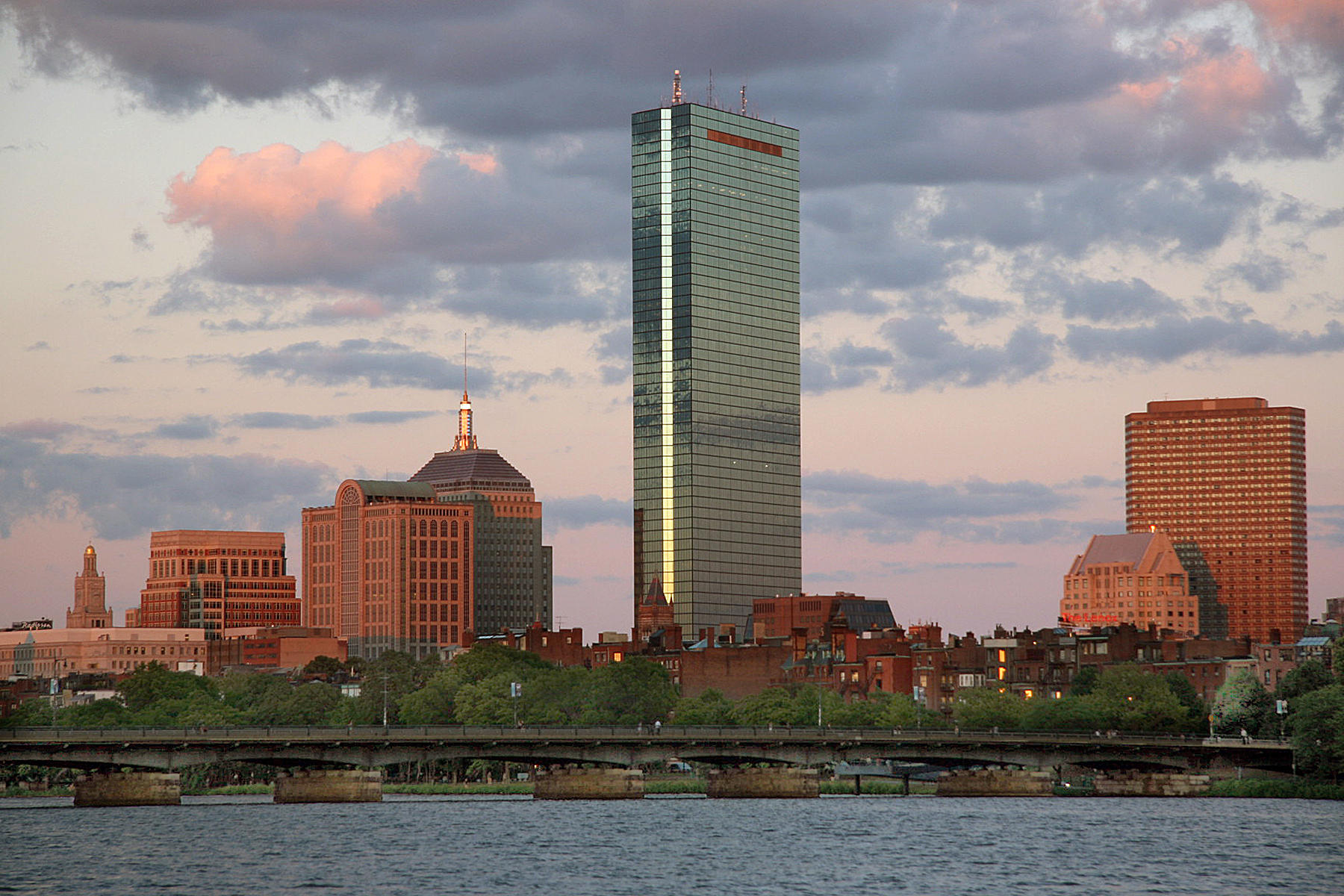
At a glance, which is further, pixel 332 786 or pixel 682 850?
pixel 332 786

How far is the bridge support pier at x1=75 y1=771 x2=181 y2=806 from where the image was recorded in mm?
193000

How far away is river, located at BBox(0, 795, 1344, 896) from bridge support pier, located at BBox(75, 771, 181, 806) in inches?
55.6

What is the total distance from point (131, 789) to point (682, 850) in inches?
2705

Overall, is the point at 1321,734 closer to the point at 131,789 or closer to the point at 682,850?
the point at 682,850

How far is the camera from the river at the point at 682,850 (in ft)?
403

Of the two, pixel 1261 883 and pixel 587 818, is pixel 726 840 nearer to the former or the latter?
pixel 587 818

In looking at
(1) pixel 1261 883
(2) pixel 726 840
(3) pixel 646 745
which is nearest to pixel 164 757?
(3) pixel 646 745

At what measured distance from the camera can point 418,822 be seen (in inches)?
6841

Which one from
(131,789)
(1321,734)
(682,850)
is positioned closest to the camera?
(682,850)

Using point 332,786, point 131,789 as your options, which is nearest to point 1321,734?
point 332,786

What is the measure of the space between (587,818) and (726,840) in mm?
25611

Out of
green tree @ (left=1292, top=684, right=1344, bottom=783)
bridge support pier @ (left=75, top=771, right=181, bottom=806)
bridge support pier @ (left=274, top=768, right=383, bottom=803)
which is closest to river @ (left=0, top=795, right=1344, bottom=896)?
bridge support pier @ (left=75, top=771, right=181, bottom=806)

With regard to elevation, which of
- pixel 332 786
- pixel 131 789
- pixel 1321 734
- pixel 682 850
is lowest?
pixel 332 786

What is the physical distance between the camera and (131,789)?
19438 centimetres
